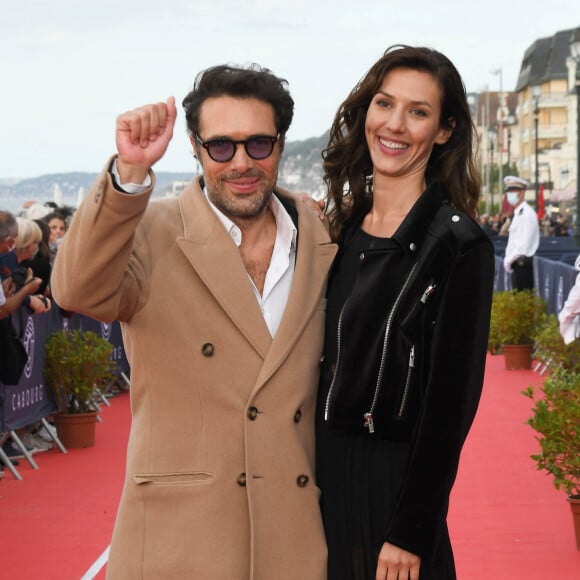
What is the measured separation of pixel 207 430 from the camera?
366 cm

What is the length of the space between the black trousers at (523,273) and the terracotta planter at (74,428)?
893 centimetres

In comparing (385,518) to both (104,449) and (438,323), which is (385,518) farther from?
(104,449)

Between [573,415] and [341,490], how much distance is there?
406 centimetres

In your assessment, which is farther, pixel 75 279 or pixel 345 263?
pixel 345 263

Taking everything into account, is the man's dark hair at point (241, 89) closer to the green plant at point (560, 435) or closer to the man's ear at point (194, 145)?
the man's ear at point (194, 145)

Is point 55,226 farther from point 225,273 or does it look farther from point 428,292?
point 428,292

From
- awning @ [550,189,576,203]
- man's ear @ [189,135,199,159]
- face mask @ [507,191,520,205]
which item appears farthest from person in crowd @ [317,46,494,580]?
awning @ [550,189,576,203]

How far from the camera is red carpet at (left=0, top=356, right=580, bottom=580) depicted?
24.6ft

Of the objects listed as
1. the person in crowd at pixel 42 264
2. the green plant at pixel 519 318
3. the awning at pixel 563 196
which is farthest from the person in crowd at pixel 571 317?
the awning at pixel 563 196

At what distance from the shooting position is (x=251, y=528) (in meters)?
3.67

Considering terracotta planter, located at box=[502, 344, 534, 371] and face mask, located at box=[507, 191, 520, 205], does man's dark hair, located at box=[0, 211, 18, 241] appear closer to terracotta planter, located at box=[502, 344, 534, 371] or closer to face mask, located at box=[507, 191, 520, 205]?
terracotta planter, located at box=[502, 344, 534, 371]

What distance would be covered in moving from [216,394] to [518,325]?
13.5m

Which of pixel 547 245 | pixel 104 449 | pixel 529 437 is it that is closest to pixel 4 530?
pixel 104 449

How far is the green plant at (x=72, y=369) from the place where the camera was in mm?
11797
